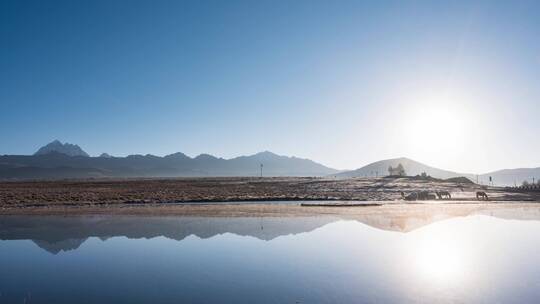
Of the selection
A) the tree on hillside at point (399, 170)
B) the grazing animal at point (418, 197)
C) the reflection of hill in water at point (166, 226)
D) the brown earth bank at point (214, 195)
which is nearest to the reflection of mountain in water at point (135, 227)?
the reflection of hill in water at point (166, 226)

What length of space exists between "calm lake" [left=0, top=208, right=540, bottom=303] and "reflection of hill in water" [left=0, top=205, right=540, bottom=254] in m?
0.12

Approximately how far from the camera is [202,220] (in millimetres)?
28984

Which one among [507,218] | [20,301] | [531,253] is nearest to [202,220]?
[20,301]

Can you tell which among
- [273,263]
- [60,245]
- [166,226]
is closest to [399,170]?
[166,226]

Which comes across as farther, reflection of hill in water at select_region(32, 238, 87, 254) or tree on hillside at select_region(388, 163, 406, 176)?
tree on hillside at select_region(388, 163, 406, 176)

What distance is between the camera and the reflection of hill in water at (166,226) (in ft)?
72.2

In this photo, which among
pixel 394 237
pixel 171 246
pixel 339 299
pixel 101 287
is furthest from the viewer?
pixel 394 237

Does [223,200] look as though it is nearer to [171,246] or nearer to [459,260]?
[171,246]

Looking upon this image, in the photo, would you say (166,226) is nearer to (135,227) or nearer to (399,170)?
(135,227)

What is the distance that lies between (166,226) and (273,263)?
1292cm

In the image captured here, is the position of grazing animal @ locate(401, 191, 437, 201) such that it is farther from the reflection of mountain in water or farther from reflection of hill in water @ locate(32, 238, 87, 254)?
reflection of hill in water @ locate(32, 238, 87, 254)

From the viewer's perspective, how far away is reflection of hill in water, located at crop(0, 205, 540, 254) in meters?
22.0

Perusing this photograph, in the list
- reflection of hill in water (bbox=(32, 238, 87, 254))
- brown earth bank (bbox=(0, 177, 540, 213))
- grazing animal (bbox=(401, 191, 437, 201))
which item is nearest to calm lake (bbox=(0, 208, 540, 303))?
reflection of hill in water (bbox=(32, 238, 87, 254))

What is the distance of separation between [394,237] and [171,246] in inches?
443
